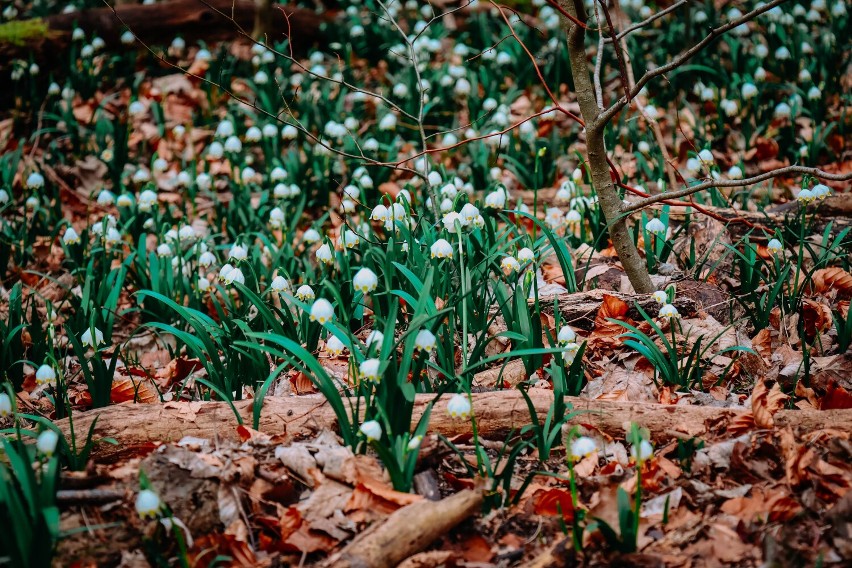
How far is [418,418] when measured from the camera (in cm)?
200

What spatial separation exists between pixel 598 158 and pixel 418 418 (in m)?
1.28

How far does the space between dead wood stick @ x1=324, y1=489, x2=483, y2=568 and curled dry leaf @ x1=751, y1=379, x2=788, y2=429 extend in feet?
2.64

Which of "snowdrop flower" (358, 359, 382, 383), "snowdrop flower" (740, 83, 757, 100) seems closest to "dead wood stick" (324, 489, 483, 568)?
"snowdrop flower" (358, 359, 382, 383)

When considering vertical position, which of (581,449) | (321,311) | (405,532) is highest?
(321,311)

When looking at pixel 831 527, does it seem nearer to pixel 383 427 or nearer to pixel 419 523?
pixel 419 523

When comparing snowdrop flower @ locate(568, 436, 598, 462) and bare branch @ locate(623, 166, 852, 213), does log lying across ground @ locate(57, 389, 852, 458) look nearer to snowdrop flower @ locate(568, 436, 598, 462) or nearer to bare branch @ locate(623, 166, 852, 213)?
snowdrop flower @ locate(568, 436, 598, 462)

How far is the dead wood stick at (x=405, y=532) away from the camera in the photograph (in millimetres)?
1534

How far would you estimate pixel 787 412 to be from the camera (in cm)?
193

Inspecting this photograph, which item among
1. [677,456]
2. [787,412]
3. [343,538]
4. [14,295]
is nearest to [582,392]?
[677,456]

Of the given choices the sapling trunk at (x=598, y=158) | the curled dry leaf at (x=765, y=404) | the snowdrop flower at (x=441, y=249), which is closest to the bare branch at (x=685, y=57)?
the sapling trunk at (x=598, y=158)

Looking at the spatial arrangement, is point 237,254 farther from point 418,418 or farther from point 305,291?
point 418,418

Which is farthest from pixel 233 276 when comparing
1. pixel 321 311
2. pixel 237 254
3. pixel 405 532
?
pixel 405 532

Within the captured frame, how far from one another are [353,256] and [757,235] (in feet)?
6.23

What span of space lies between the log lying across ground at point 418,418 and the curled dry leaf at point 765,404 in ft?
0.10
